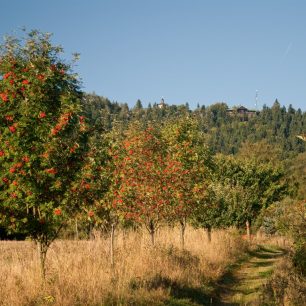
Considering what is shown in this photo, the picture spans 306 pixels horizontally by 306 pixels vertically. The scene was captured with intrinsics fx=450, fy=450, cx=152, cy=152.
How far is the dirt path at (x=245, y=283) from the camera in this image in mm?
13844

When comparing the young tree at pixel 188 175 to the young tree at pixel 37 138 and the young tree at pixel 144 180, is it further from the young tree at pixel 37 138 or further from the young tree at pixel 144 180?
the young tree at pixel 37 138

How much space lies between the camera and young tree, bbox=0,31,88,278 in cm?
859

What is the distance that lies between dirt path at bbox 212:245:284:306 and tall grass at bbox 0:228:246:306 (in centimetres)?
60

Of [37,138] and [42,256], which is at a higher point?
[37,138]

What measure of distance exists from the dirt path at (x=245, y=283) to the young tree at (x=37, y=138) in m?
6.11

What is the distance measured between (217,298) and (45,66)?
885 centimetres

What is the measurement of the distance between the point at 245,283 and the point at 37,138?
37.4 feet

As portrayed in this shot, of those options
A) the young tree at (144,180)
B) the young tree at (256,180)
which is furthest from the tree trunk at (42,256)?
the young tree at (256,180)

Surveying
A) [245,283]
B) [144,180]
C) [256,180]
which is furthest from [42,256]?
[256,180]

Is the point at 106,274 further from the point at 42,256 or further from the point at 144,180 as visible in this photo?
the point at 144,180

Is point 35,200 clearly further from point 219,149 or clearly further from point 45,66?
point 219,149

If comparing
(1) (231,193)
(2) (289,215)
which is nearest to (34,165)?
(2) (289,215)

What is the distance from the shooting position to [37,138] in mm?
8914

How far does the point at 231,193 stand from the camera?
3044 cm
